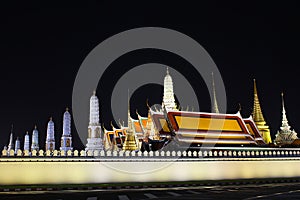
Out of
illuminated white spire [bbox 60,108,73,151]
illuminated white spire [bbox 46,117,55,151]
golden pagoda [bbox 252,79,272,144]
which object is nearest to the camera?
golden pagoda [bbox 252,79,272,144]

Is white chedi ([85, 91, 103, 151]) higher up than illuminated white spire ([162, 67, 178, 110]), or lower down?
lower down

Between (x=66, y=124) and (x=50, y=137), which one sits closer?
(x=66, y=124)

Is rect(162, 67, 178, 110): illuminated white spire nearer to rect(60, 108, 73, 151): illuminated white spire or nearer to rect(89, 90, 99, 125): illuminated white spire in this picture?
rect(89, 90, 99, 125): illuminated white spire

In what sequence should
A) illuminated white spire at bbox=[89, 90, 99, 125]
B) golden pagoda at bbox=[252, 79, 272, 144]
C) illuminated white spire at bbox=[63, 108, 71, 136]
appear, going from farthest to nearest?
1. illuminated white spire at bbox=[63, 108, 71, 136]
2. illuminated white spire at bbox=[89, 90, 99, 125]
3. golden pagoda at bbox=[252, 79, 272, 144]

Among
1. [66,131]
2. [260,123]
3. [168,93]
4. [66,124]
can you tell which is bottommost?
[260,123]

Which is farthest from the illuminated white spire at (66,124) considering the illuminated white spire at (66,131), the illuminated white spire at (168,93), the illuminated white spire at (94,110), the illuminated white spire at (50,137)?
the illuminated white spire at (168,93)

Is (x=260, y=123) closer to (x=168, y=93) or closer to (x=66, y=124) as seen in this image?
(x=168, y=93)

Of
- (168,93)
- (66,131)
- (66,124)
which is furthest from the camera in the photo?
(66,124)

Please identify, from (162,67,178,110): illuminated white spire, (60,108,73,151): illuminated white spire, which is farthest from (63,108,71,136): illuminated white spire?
(162,67,178,110): illuminated white spire

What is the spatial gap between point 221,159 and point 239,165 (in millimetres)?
1572

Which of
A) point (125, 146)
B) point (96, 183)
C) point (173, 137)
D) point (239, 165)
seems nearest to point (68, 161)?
point (96, 183)

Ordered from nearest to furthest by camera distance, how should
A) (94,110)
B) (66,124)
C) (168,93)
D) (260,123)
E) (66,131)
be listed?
(260,123), (168,93), (94,110), (66,131), (66,124)

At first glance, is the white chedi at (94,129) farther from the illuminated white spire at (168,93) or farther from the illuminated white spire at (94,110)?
the illuminated white spire at (168,93)

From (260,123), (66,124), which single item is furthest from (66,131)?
(260,123)
